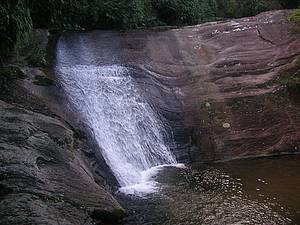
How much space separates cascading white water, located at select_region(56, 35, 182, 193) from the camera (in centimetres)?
1086

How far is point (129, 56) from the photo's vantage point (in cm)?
1423

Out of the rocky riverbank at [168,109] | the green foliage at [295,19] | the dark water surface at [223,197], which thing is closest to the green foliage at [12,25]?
the rocky riverbank at [168,109]

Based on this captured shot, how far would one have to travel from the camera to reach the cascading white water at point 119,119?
10.9m

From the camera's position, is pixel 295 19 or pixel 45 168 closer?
pixel 45 168

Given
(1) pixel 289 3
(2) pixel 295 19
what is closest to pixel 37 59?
(2) pixel 295 19

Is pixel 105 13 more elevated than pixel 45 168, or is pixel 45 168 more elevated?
pixel 105 13

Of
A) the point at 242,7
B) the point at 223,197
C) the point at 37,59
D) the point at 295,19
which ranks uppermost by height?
the point at 242,7

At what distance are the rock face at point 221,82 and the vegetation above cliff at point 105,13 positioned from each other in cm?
164

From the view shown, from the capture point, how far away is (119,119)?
39.0 ft

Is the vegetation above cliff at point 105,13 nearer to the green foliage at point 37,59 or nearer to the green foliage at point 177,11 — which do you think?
the green foliage at point 177,11

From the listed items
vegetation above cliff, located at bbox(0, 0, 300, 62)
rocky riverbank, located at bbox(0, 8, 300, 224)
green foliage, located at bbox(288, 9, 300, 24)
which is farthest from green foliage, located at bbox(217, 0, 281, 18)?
rocky riverbank, located at bbox(0, 8, 300, 224)

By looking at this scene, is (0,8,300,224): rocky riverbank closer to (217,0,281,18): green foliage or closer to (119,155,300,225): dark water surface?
(119,155,300,225): dark water surface

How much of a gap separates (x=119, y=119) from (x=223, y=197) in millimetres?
3776

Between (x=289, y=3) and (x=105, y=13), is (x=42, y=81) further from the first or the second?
(x=289, y=3)
